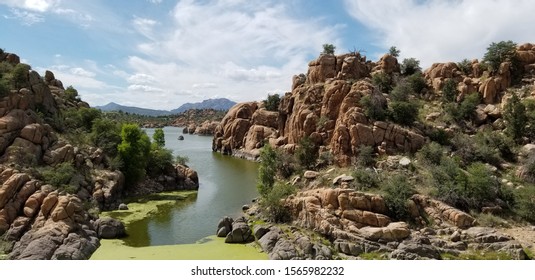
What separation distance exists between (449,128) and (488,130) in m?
3.75

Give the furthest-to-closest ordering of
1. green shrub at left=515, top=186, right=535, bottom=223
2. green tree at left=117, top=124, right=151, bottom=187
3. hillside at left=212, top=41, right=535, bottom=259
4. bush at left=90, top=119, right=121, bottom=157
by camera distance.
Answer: bush at left=90, top=119, right=121, bottom=157 < green tree at left=117, top=124, right=151, bottom=187 < green shrub at left=515, top=186, right=535, bottom=223 < hillside at left=212, top=41, right=535, bottom=259

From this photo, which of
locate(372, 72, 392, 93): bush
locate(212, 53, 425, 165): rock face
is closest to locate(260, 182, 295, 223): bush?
locate(212, 53, 425, 165): rock face

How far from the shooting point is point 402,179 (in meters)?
30.7

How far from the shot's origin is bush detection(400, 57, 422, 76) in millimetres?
53438

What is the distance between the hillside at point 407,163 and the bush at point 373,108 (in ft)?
0.38

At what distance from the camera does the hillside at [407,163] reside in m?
25.5

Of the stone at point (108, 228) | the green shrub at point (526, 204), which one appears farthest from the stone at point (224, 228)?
the green shrub at point (526, 204)

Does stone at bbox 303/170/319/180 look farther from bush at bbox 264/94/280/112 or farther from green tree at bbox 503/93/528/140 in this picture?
bush at bbox 264/94/280/112

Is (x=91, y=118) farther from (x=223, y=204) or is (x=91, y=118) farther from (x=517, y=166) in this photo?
(x=517, y=166)

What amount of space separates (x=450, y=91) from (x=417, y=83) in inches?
187

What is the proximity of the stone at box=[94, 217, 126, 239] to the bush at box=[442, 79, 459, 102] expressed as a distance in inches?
1476

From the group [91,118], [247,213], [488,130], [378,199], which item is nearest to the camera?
[378,199]

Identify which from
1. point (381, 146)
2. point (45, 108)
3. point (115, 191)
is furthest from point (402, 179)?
point (45, 108)

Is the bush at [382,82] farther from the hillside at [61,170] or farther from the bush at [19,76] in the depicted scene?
the bush at [19,76]
